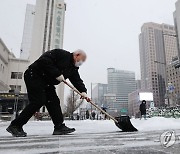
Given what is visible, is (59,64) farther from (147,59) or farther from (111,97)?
(147,59)

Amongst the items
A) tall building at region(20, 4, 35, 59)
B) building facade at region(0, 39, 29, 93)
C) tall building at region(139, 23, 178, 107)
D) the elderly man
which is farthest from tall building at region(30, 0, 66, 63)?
the elderly man

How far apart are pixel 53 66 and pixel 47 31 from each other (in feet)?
203

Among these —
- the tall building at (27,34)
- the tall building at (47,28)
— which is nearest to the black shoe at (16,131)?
the tall building at (47,28)

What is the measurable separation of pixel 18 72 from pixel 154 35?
62445 mm

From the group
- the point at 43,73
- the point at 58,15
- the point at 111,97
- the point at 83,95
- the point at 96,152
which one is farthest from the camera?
the point at 111,97

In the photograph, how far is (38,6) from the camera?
65.3 meters

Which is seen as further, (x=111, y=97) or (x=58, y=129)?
(x=111, y=97)

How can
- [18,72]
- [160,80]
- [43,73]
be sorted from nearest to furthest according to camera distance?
[43,73] → [18,72] → [160,80]

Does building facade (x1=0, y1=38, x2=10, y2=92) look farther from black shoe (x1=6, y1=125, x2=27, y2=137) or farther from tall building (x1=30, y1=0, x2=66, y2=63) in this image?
black shoe (x1=6, y1=125, x2=27, y2=137)

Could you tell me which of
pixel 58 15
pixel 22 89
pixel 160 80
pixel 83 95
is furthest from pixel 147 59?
pixel 83 95

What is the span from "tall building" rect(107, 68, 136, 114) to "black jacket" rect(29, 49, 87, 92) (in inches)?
3646

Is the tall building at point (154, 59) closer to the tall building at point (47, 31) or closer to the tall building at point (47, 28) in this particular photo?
the tall building at point (47, 28)

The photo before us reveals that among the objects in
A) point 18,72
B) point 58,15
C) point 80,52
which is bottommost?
point 80,52

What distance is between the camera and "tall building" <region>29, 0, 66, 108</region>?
6200cm
